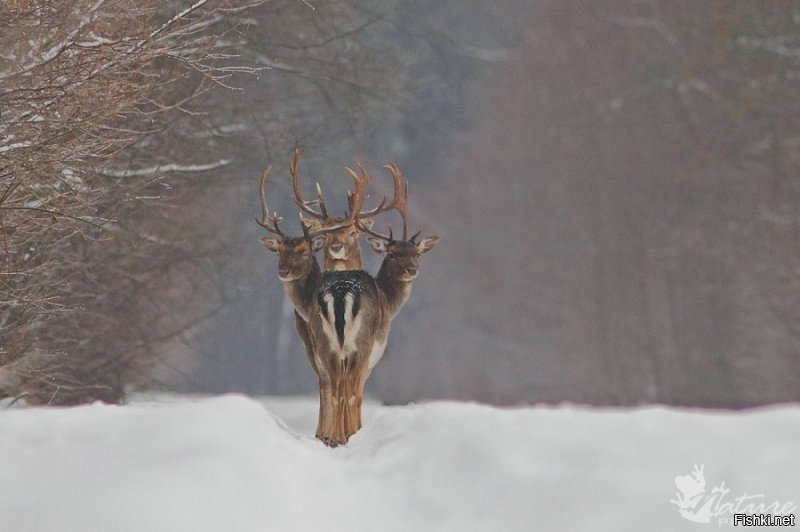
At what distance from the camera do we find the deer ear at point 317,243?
13.9 metres

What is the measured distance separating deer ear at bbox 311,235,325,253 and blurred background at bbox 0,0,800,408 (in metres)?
1.41

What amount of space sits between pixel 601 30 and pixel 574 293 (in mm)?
7040

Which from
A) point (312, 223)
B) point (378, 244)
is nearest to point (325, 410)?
point (378, 244)

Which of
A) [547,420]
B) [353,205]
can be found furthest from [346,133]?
[547,420]

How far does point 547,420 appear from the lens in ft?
32.2

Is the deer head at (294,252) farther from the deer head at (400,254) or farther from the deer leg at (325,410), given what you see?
the deer leg at (325,410)

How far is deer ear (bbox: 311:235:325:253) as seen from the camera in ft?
45.7

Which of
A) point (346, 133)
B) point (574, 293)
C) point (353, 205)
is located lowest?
point (353, 205)

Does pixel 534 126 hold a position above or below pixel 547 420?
above

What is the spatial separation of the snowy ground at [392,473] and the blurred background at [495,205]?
8.17 ft

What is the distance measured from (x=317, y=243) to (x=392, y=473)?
4740 millimetres

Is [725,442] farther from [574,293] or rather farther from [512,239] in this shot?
[512,239]

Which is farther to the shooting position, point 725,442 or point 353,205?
point 353,205

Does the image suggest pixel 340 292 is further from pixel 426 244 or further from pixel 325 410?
pixel 426 244
